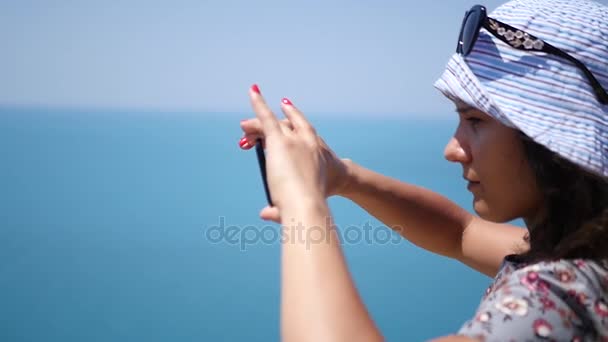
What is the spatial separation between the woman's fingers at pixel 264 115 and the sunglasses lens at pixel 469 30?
0.23 m

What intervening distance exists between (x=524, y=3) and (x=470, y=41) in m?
0.07

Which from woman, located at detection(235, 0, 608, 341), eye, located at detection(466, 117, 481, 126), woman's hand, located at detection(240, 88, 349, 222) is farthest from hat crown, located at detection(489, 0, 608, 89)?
woman's hand, located at detection(240, 88, 349, 222)

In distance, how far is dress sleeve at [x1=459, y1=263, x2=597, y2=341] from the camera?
387mm

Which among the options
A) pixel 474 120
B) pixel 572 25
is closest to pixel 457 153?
pixel 474 120

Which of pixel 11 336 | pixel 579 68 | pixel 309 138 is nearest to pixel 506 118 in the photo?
pixel 579 68

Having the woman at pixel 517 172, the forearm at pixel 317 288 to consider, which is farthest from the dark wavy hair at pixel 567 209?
the forearm at pixel 317 288

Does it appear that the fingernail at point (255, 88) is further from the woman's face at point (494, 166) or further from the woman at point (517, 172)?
the woman's face at point (494, 166)

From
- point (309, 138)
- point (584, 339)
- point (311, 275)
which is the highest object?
point (309, 138)

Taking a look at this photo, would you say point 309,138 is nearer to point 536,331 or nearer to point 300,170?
point 300,170

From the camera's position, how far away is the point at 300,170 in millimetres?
435

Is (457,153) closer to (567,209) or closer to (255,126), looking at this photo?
(567,209)

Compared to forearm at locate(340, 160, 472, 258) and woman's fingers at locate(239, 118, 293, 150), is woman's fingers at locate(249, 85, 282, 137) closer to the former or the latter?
woman's fingers at locate(239, 118, 293, 150)

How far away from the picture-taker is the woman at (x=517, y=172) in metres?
0.39

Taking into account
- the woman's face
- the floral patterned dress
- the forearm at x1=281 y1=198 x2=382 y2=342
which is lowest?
the floral patterned dress
